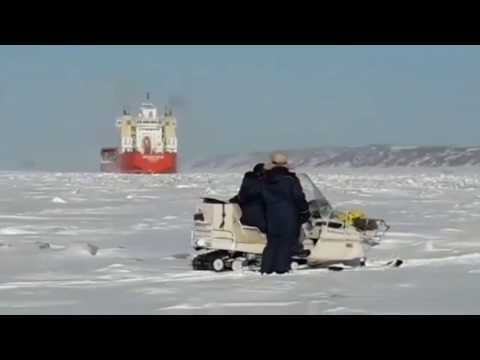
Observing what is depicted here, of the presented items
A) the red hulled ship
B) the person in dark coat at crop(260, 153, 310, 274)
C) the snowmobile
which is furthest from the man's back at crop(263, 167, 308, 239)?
the red hulled ship

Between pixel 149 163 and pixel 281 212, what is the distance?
184 feet

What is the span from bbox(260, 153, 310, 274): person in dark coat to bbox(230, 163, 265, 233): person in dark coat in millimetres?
65

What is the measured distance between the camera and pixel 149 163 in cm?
6281

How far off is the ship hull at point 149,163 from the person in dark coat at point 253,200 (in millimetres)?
54204

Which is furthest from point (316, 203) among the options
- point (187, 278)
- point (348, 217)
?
point (187, 278)

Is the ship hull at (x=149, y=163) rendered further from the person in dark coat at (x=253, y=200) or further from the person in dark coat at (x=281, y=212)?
the person in dark coat at (x=281, y=212)

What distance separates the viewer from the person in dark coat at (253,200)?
7.34 m

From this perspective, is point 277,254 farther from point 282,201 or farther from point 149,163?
point 149,163

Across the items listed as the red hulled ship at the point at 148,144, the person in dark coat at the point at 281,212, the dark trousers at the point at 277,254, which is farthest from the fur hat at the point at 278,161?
the red hulled ship at the point at 148,144

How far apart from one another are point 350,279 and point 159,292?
63.9 inches
